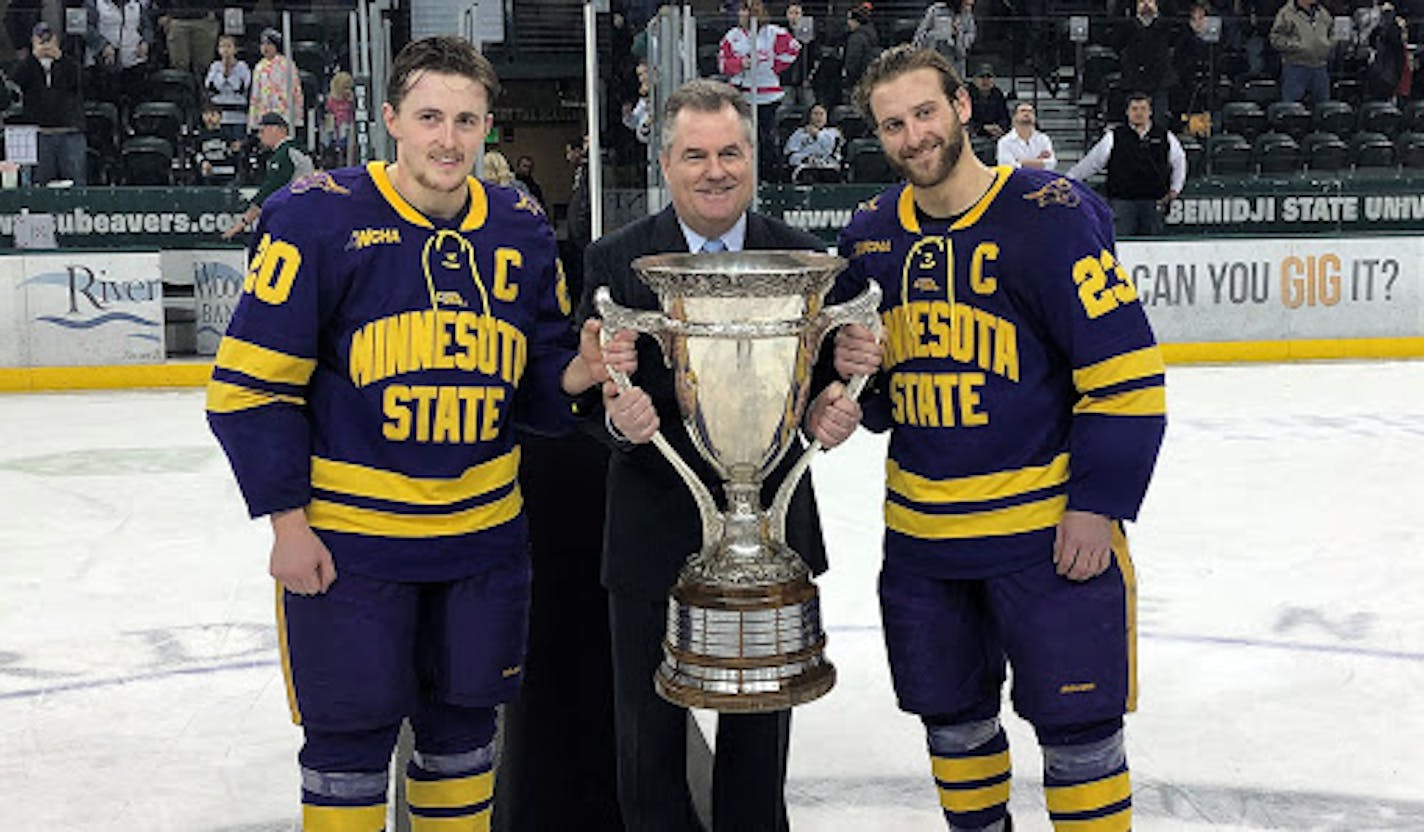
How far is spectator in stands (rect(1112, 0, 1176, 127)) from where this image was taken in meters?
10.8

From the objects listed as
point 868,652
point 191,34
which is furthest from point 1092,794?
point 191,34

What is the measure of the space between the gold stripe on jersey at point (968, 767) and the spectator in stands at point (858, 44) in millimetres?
8401

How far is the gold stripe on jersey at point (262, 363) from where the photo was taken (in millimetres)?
2012

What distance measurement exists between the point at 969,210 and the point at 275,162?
296 inches

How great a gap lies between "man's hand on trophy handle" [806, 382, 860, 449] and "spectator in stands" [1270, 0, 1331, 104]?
1052 cm

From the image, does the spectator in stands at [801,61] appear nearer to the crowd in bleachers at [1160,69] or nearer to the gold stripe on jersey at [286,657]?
the crowd in bleachers at [1160,69]

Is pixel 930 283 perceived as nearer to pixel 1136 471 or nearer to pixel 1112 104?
pixel 1136 471

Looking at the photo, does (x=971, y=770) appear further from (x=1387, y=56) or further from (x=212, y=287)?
(x=1387, y=56)

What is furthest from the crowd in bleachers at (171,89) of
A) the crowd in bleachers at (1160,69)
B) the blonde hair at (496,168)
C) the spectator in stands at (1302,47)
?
the spectator in stands at (1302,47)

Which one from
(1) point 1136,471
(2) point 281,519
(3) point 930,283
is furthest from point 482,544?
(1) point 1136,471

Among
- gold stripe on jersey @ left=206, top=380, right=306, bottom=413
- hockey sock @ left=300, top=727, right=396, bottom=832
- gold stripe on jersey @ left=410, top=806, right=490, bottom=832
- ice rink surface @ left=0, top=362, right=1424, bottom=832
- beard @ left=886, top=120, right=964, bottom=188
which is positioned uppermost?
beard @ left=886, top=120, right=964, bottom=188

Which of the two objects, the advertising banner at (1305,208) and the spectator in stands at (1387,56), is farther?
the spectator in stands at (1387,56)

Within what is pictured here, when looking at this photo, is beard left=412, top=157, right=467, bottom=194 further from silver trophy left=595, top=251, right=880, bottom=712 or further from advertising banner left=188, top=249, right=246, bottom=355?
advertising banner left=188, top=249, right=246, bottom=355

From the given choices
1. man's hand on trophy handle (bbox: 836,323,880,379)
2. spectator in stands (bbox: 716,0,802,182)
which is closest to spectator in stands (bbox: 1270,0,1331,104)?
spectator in stands (bbox: 716,0,802,182)
